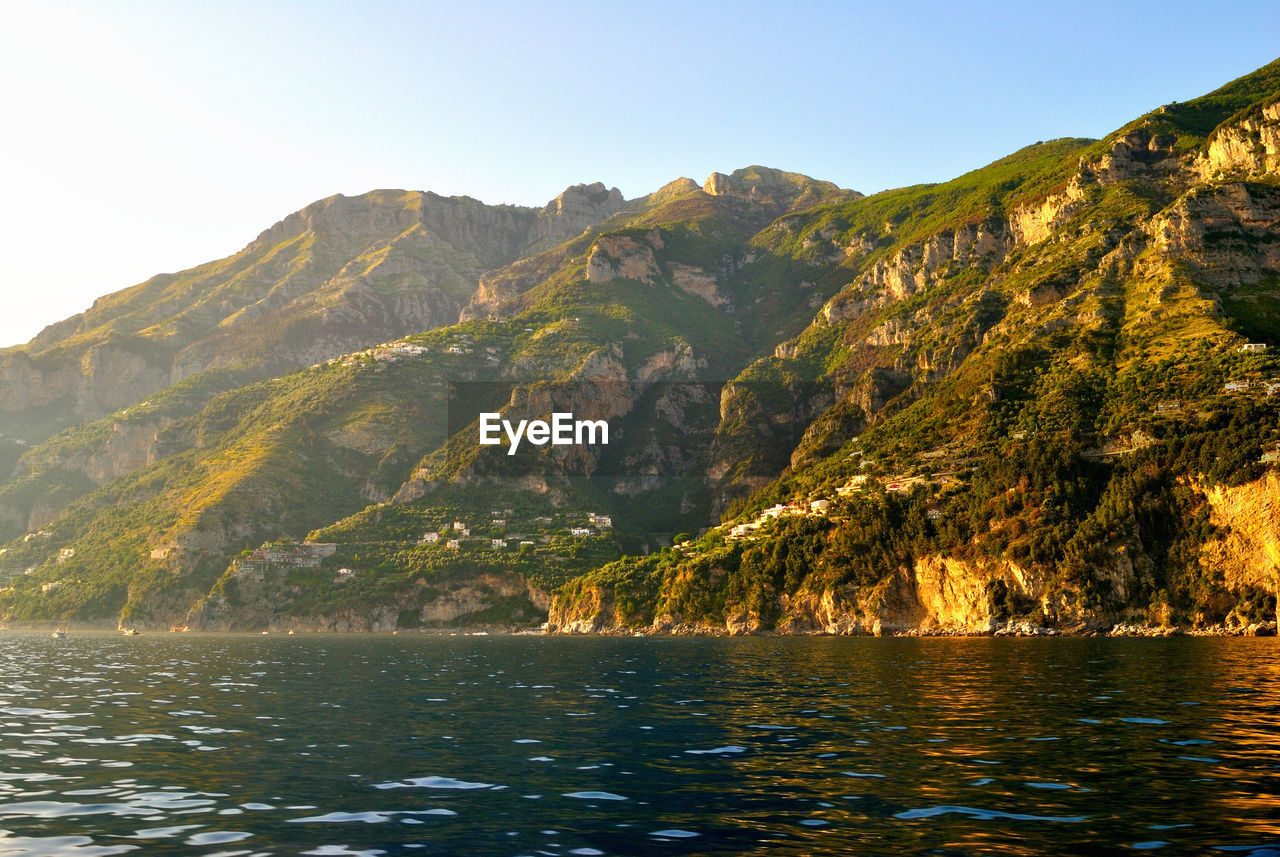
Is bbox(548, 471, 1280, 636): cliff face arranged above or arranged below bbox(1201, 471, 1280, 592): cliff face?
below

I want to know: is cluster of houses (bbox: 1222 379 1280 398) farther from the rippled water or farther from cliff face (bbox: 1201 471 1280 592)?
the rippled water

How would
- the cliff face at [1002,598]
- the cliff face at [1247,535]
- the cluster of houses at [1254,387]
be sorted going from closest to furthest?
the cliff face at [1247,535]
the cliff face at [1002,598]
the cluster of houses at [1254,387]

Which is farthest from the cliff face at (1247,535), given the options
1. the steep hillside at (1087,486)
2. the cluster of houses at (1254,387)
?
the cluster of houses at (1254,387)

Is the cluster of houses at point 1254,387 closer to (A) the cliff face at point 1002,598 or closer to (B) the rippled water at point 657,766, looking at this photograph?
(A) the cliff face at point 1002,598

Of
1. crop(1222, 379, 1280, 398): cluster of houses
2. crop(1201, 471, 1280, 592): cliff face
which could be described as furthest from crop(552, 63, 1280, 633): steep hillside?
crop(1222, 379, 1280, 398): cluster of houses

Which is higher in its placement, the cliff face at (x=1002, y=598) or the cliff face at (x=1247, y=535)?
the cliff face at (x=1247, y=535)

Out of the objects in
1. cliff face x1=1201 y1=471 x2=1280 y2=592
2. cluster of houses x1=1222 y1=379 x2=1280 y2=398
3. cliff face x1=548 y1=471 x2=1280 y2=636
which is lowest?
cliff face x1=548 y1=471 x2=1280 y2=636

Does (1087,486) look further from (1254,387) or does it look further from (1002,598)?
(1254,387)

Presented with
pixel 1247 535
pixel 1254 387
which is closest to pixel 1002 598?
pixel 1247 535
